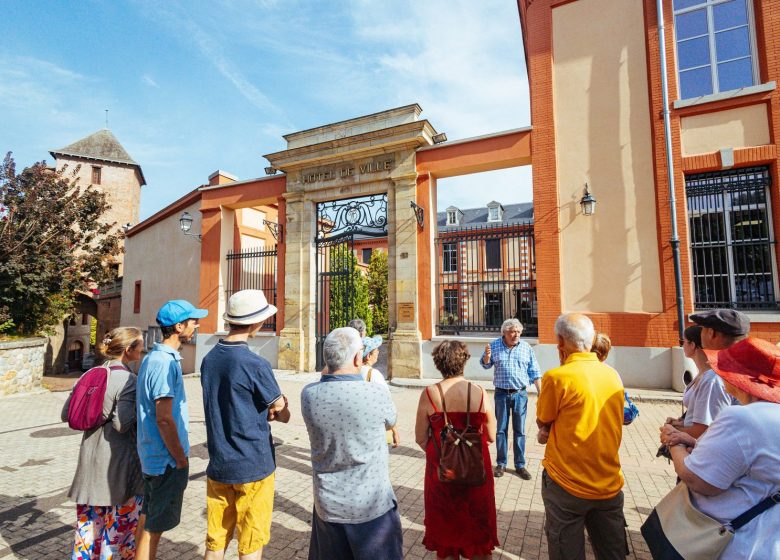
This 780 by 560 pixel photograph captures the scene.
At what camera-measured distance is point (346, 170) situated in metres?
11.3

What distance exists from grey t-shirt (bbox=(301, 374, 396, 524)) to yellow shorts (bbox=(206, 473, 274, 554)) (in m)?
0.53

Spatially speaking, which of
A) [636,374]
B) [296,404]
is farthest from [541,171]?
[296,404]

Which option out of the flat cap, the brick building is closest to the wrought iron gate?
the flat cap

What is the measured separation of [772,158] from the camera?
294 inches

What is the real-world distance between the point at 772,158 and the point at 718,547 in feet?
29.3

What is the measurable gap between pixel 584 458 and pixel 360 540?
1.31 metres

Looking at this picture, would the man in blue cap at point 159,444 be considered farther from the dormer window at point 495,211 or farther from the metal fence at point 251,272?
the dormer window at point 495,211

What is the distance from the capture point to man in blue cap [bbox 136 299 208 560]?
242 centimetres

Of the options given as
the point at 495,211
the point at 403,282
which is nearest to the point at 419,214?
the point at 403,282

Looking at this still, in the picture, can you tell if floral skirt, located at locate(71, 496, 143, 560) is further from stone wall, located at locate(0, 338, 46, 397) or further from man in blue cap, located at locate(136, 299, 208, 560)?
stone wall, located at locate(0, 338, 46, 397)

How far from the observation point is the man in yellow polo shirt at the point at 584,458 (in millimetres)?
2262

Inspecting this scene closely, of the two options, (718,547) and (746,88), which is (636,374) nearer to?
(746,88)

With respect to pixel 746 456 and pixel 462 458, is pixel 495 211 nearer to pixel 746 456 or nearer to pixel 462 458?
pixel 462 458

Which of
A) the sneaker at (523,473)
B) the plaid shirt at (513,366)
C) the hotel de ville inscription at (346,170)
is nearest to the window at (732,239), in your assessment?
the plaid shirt at (513,366)
